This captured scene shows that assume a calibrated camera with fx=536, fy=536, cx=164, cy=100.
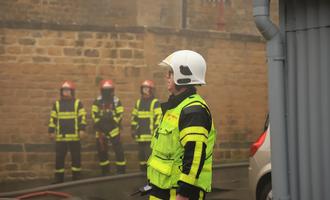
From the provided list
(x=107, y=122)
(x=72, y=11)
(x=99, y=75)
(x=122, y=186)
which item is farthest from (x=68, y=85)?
(x=72, y=11)

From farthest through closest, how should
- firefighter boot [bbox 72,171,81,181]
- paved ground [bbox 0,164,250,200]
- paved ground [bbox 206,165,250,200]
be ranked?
1. firefighter boot [bbox 72,171,81,181]
2. paved ground [bbox 0,164,250,200]
3. paved ground [bbox 206,165,250,200]

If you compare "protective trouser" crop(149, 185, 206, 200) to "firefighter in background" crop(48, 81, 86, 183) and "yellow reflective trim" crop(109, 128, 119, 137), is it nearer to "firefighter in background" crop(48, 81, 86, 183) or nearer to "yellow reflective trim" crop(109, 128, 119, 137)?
"firefighter in background" crop(48, 81, 86, 183)

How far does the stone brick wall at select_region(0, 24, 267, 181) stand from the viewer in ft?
35.7

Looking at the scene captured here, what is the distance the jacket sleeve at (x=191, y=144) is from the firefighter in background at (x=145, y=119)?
7576mm

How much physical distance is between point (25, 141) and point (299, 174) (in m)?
8.14

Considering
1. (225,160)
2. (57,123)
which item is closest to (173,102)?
(57,123)

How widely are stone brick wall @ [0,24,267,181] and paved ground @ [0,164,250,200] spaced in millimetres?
917

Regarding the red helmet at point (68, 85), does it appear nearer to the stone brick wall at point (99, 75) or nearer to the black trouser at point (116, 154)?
the stone brick wall at point (99, 75)

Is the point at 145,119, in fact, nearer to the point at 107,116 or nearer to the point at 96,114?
the point at 107,116

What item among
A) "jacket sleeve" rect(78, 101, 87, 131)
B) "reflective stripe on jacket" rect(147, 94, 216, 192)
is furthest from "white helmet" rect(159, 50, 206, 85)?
"jacket sleeve" rect(78, 101, 87, 131)

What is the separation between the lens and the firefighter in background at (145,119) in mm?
10867

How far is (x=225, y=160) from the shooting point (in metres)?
12.5

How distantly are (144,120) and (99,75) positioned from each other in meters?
1.45

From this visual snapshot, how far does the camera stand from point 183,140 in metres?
3.22
